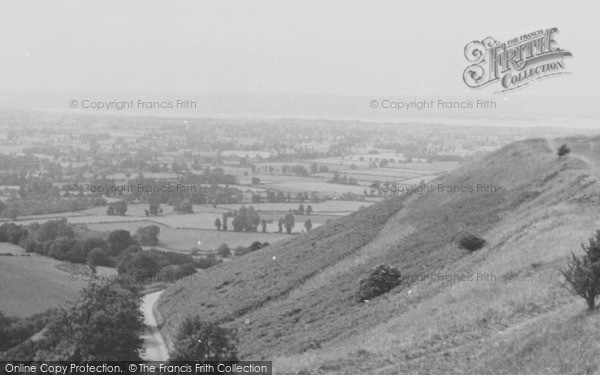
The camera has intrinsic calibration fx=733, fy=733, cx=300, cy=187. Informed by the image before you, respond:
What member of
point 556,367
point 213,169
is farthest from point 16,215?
point 556,367

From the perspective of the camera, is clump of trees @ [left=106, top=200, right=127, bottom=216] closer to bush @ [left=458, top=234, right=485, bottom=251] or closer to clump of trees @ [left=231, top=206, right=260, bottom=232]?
clump of trees @ [left=231, top=206, right=260, bottom=232]

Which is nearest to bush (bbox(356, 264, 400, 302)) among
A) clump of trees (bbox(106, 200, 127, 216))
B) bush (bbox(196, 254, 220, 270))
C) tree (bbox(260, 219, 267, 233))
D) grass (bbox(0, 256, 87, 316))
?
grass (bbox(0, 256, 87, 316))

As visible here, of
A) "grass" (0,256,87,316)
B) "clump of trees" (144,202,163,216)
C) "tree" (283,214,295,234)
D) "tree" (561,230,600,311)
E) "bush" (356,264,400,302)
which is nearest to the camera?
"tree" (561,230,600,311)

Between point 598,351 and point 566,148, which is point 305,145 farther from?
point 598,351

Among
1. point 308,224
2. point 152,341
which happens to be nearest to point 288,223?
point 308,224

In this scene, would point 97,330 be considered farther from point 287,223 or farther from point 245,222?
point 245,222

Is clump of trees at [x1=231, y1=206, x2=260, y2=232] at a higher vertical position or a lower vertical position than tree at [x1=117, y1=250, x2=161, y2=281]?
higher

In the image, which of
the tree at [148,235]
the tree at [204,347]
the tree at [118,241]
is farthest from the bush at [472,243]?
the tree at [148,235]
